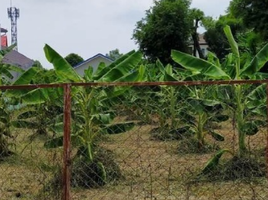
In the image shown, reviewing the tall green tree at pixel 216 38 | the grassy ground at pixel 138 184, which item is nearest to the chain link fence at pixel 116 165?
the grassy ground at pixel 138 184

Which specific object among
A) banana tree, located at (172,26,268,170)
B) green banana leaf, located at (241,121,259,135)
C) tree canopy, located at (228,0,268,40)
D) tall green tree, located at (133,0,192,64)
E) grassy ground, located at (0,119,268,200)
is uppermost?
tall green tree, located at (133,0,192,64)

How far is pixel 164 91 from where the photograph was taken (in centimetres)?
1212

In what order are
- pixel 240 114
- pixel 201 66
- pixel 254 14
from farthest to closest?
1. pixel 254 14
2. pixel 240 114
3. pixel 201 66

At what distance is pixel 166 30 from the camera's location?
3231cm

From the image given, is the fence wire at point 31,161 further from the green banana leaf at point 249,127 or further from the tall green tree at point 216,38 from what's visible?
the tall green tree at point 216,38

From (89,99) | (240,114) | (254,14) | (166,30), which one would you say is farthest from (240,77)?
(166,30)

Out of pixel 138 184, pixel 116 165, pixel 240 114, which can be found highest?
pixel 240 114

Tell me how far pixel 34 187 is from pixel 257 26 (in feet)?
45.0

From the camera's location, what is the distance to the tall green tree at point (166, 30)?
32.6 metres

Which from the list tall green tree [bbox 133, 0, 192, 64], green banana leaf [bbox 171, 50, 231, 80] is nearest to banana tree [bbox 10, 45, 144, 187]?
green banana leaf [bbox 171, 50, 231, 80]

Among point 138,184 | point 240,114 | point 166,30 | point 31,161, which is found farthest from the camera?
point 166,30

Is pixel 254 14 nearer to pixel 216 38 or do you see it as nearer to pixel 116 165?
pixel 116 165

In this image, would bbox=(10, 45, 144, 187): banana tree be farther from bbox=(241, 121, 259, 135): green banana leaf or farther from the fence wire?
bbox=(241, 121, 259, 135): green banana leaf

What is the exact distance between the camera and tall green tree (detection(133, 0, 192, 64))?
32.6m
